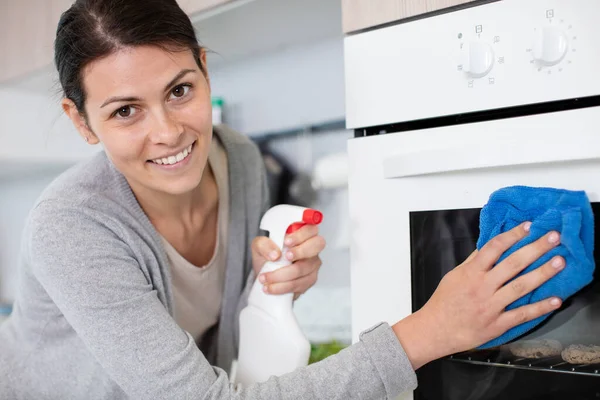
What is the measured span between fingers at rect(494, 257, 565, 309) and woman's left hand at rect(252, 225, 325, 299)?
0.35 metres

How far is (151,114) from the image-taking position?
0.87 meters

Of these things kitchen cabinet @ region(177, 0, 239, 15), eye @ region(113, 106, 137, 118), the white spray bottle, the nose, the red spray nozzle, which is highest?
kitchen cabinet @ region(177, 0, 239, 15)

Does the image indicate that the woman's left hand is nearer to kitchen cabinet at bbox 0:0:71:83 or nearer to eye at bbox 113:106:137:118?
eye at bbox 113:106:137:118

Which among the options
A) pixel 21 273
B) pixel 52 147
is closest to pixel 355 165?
pixel 21 273

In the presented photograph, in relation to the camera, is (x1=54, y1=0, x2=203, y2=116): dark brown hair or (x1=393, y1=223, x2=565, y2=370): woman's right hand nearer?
(x1=393, y1=223, x2=565, y2=370): woman's right hand

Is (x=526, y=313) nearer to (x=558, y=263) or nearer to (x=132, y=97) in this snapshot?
(x=558, y=263)

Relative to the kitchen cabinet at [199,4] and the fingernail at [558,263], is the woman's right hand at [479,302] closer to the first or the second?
the fingernail at [558,263]

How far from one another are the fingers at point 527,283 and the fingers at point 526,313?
13mm

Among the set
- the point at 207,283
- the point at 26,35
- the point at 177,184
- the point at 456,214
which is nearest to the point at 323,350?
the point at 207,283

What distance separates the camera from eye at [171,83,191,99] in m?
0.91

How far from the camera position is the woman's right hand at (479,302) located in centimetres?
64

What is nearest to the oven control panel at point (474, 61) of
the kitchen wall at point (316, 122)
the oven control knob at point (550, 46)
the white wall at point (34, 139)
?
the oven control knob at point (550, 46)

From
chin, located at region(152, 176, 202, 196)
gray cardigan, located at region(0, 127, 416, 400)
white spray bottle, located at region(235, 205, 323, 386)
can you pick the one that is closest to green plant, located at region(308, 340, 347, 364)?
gray cardigan, located at region(0, 127, 416, 400)

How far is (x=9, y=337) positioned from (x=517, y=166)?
36.0 inches
